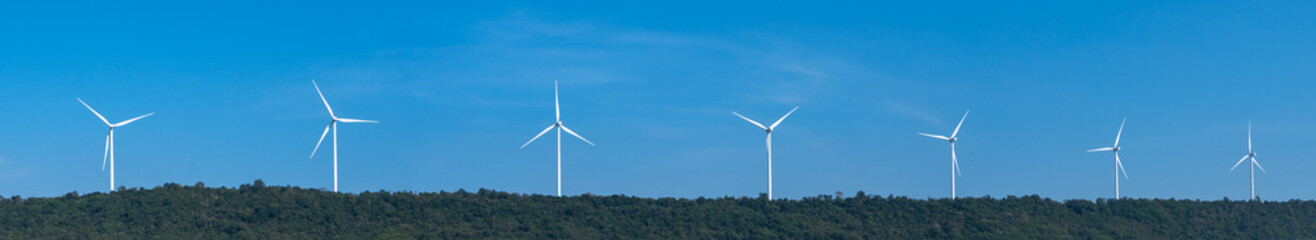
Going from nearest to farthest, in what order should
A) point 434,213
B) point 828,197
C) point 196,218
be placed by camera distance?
point 196,218
point 434,213
point 828,197

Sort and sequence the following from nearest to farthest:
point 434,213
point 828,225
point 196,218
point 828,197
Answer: point 196,218, point 434,213, point 828,225, point 828,197

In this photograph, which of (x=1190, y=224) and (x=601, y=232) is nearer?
(x=601, y=232)

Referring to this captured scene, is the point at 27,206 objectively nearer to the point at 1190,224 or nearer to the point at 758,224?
the point at 758,224

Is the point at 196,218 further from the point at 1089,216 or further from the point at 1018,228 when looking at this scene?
the point at 1089,216

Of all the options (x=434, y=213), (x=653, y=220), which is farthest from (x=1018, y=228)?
(x=434, y=213)

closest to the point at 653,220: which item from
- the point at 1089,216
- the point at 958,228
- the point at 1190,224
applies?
the point at 958,228

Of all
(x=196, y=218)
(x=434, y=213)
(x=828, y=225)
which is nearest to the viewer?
(x=196, y=218)
